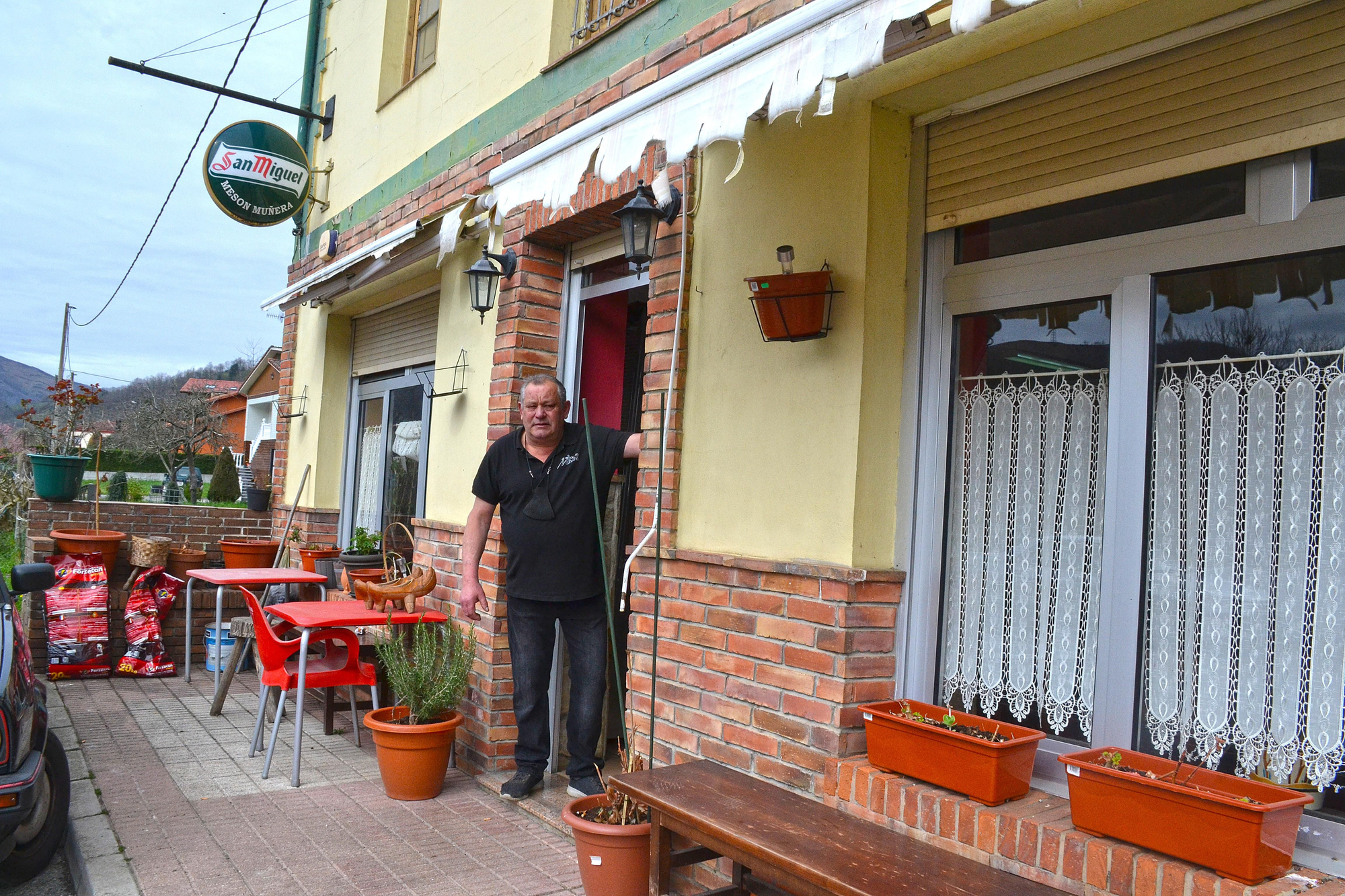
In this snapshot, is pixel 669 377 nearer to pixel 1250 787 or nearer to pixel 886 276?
pixel 886 276

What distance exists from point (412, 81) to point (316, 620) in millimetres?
4014

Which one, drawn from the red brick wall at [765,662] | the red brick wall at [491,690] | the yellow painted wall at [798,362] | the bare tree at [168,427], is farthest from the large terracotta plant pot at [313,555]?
the bare tree at [168,427]

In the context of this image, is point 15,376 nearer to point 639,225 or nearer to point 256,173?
point 256,173

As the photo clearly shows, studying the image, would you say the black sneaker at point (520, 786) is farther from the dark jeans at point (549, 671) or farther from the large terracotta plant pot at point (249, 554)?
the large terracotta plant pot at point (249, 554)

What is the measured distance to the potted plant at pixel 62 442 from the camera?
25.7ft

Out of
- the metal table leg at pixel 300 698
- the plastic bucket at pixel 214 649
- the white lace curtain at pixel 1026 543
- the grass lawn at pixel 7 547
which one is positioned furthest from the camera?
the grass lawn at pixel 7 547

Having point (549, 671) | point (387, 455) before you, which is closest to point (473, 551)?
point (549, 671)

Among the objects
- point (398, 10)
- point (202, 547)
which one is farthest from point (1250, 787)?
point (202, 547)

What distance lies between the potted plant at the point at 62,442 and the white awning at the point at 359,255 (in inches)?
83.4

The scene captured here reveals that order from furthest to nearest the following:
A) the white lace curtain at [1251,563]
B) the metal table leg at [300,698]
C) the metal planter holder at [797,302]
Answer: the metal table leg at [300,698] < the metal planter holder at [797,302] < the white lace curtain at [1251,563]

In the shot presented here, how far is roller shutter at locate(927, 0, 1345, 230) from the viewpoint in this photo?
2.34 meters

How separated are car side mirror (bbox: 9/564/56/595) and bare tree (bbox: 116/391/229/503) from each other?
19990 millimetres

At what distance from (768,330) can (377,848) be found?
2.59 meters

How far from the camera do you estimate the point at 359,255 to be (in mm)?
6285
